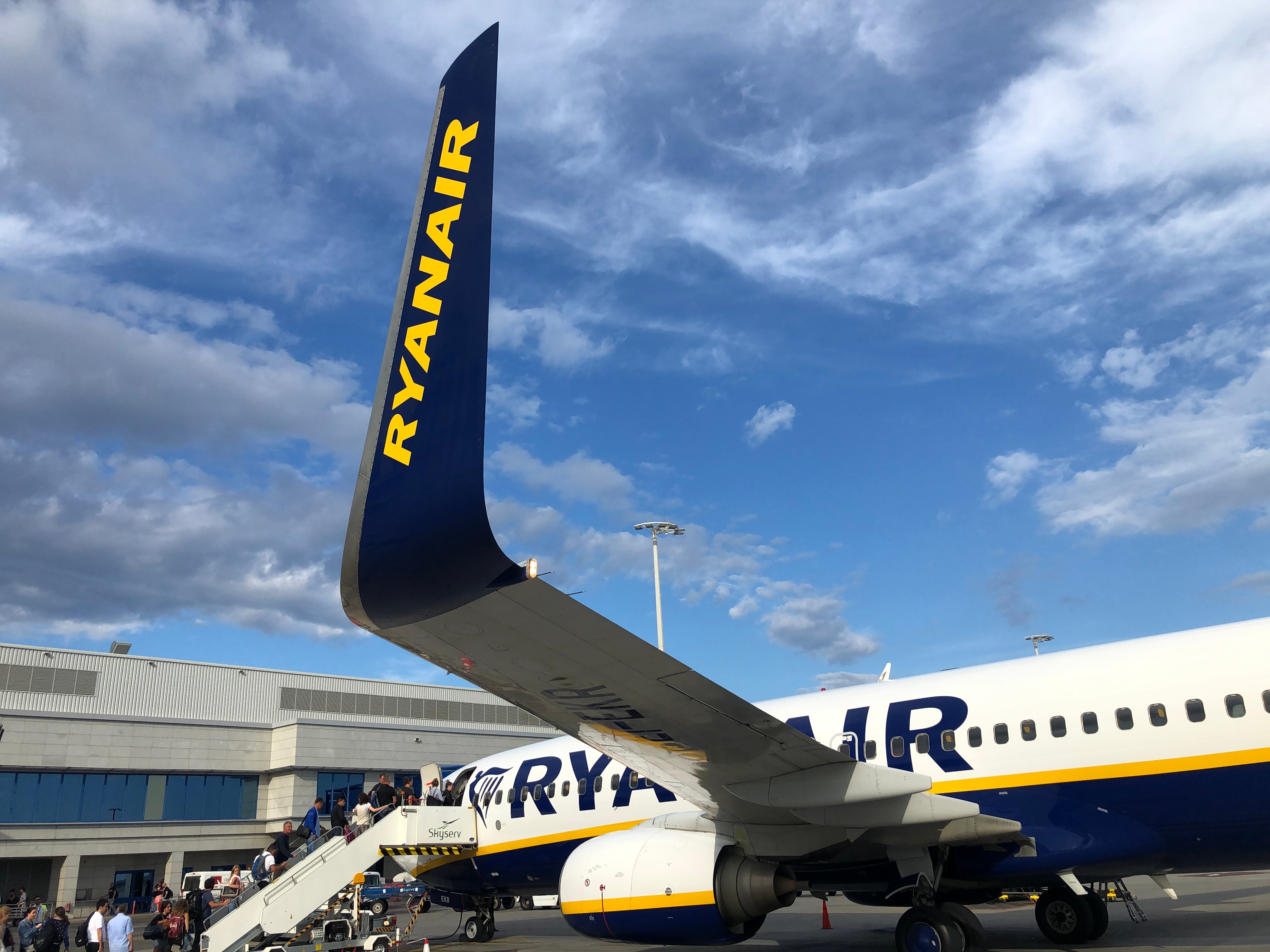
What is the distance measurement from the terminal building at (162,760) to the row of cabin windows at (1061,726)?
2701 centimetres

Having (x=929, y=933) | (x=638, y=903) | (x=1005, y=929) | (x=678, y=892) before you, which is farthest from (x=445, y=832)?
(x=1005, y=929)

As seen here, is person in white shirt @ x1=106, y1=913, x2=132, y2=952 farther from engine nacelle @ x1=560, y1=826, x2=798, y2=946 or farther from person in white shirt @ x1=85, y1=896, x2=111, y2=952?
engine nacelle @ x1=560, y1=826, x2=798, y2=946

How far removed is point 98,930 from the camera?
12.8 meters

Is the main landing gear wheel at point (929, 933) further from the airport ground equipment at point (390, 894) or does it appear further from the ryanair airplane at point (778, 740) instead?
the airport ground equipment at point (390, 894)

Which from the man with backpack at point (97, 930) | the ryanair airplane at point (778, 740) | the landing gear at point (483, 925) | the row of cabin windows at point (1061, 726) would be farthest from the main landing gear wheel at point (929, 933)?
the man with backpack at point (97, 930)

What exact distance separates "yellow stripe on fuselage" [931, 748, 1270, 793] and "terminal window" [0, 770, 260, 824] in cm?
3364

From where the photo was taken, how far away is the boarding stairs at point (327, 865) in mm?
12352

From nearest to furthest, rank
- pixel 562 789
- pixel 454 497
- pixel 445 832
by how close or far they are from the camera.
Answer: pixel 454 497 < pixel 562 789 < pixel 445 832

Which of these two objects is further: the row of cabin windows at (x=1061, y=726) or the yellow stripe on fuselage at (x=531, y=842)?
the yellow stripe on fuselage at (x=531, y=842)

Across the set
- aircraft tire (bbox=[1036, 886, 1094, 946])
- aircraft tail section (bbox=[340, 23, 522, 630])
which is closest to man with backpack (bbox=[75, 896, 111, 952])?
aircraft tail section (bbox=[340, 23, 522, 630])

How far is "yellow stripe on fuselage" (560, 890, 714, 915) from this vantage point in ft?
29.2

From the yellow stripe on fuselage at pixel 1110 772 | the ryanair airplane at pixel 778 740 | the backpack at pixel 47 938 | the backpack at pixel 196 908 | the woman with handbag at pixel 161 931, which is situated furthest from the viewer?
the backpack at pixel 196 908

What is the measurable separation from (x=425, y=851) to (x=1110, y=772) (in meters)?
9.51

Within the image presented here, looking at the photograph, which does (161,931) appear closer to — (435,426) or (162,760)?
(435,426)
